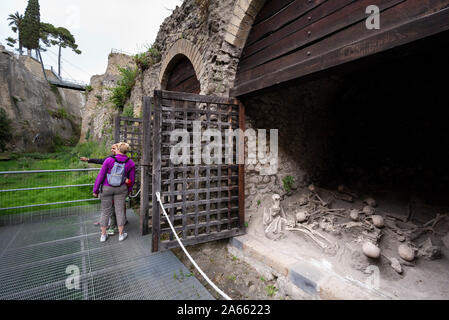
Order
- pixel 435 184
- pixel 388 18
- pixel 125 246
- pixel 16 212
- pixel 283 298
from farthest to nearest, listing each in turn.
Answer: pixel 16 212, pixel 435 184, pixel 125 246, pixel 283 298, pixel 388 18

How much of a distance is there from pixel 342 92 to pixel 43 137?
903 inches

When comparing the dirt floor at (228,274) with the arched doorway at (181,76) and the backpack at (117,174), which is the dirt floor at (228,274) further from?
the arched doorway at (181,76)

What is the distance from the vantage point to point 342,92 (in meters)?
4.89

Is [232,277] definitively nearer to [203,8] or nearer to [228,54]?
[228,54]

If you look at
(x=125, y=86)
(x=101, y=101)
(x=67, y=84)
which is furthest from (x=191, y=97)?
(x=67, y=84)

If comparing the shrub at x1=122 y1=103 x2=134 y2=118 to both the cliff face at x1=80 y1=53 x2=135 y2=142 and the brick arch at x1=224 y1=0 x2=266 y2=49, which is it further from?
the brick arch at x1=224 y1=0 x2=266 y2=49

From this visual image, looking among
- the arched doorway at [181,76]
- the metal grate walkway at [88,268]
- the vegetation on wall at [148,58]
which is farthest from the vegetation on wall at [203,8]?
the metal grate walkway at [88,268]

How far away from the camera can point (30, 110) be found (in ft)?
54.0

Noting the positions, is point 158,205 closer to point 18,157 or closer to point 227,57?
point 227,57

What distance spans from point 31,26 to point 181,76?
1253 inches

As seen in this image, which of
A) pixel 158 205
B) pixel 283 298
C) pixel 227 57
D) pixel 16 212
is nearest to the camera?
pixel 283 298

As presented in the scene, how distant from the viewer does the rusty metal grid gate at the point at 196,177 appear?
275 centimetres

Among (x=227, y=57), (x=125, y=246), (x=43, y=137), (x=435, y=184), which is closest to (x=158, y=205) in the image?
(x=125, y=246)
